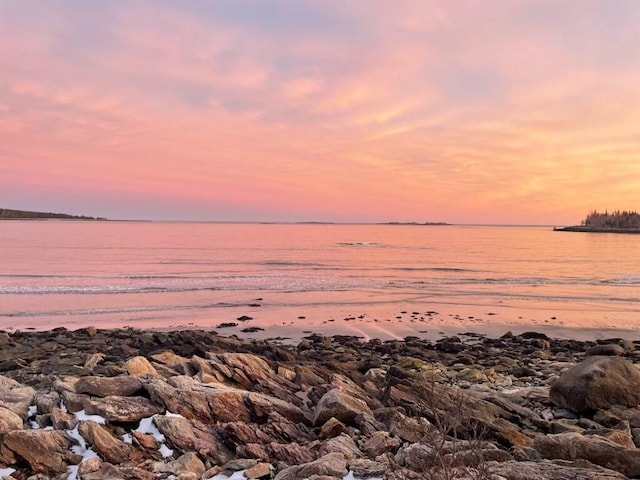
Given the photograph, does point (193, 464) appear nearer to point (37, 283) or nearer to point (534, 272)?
point (37, 283)

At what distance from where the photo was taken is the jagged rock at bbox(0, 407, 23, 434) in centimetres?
665

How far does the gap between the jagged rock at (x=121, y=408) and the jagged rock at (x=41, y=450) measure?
0.65 meters

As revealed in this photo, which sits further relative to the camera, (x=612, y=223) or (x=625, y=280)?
(x=612, y=223)

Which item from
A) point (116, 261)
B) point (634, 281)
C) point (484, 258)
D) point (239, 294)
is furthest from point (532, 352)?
point (484, 258)

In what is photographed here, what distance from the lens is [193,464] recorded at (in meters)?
6.34

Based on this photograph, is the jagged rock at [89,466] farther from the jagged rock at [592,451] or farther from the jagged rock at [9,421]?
the jagged rock at [592,451]

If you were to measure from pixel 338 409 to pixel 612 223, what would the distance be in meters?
182

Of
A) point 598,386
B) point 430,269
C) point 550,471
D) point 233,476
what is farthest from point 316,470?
point 430,269

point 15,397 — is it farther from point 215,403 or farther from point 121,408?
point 215,403

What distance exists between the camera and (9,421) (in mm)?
6773

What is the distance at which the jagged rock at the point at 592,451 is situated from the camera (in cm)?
584

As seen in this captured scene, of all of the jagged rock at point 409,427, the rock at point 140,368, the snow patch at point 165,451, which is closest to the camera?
the snow patch at point 165,451

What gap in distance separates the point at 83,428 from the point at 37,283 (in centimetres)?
2694

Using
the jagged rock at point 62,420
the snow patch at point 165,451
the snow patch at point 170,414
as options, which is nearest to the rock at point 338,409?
the snow patch at point 170,414
